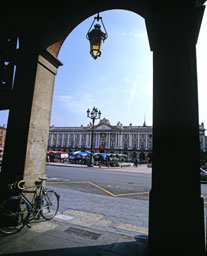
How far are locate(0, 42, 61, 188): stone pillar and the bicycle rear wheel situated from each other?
1.27ft

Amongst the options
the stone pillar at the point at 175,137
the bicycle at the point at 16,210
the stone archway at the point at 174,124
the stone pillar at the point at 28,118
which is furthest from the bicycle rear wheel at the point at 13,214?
the stone pillar at the point at 175,137

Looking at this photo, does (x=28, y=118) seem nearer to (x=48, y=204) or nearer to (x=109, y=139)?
(x=48, y=204)

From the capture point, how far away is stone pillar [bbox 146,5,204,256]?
1.93m

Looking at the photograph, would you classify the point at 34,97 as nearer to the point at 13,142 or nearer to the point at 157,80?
the point at 13,142

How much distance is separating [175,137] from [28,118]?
2805 millimetres

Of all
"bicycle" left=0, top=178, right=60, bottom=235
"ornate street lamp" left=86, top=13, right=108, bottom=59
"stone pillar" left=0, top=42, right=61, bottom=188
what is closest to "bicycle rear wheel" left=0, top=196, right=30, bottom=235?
"bicycle" left=0, top=178, right=60, bottom=235

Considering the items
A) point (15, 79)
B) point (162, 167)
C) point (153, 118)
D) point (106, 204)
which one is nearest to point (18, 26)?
point (15, 79)

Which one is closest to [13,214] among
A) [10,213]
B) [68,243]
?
[10,213]

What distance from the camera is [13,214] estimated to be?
10.1ft

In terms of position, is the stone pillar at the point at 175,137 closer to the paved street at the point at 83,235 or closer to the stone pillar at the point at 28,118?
the paved street at the point at 83,235

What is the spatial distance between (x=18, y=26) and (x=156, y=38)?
3.13 meters

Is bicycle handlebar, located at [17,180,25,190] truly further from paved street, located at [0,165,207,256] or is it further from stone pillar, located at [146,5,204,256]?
stone pillar, located at [146,5,204,256]

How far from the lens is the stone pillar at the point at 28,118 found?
130 inches

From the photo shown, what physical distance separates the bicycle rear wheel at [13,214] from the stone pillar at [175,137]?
2.40 meters
